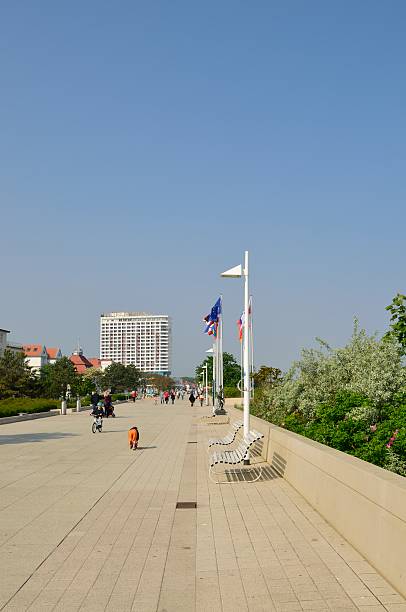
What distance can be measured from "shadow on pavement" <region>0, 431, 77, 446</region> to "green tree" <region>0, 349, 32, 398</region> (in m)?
45.4

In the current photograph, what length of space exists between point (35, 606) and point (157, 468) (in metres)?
9.72

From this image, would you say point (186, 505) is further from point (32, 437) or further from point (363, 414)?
point (32, 437)

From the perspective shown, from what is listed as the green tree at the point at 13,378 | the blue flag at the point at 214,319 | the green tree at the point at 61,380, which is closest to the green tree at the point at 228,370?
the green tree at the point at 61,380

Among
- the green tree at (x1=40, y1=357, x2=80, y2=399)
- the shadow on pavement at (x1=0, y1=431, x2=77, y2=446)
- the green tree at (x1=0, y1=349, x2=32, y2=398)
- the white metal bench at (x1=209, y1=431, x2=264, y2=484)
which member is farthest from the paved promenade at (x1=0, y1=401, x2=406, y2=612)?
the green tree at (x1=40, y1=357, x2=80, y2=399)

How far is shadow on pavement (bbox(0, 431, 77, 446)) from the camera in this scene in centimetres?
2289

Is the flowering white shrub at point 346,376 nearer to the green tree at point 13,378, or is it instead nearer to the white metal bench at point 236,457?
the white metal bench at point 236,457

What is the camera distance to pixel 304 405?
1877cm

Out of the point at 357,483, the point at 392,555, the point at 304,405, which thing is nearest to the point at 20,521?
the point at 357,483

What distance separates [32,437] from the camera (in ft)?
81.6

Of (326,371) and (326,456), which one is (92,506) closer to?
(326,456)

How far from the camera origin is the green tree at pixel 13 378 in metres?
71.1

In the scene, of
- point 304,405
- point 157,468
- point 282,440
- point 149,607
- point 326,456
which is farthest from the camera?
point 304,405

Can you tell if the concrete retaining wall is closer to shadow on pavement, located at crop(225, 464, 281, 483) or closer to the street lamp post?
shadow on pavement, located at crop(225, 464, 281, 483)

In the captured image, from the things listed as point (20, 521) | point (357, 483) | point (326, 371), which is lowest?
point (20, 521)
